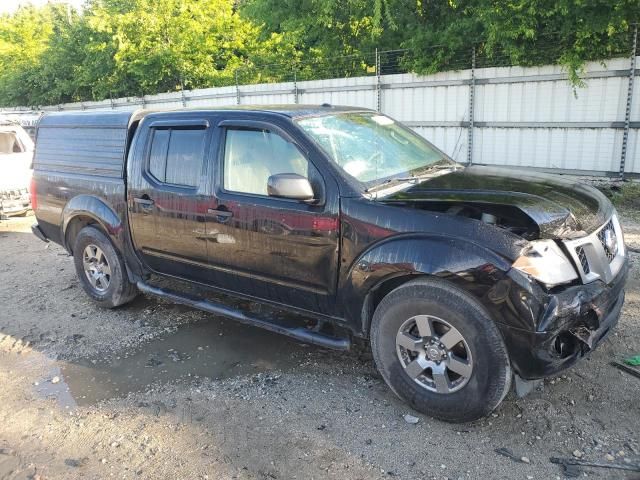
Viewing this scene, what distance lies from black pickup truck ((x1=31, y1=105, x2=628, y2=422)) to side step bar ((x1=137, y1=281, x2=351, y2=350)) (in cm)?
1

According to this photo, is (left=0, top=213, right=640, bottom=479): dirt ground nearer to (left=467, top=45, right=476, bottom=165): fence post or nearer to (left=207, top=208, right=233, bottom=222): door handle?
(left=207, top=208, right=233, bottom=222): door handle

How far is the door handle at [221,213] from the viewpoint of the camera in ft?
13.2

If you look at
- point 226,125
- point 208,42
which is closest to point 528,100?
point 226,125

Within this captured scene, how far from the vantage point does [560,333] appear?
2.91 metres

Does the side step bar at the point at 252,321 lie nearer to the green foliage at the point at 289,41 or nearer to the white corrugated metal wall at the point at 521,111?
the white corrugated metal wall at the point at 521,111

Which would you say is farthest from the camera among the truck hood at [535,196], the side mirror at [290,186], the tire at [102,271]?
the tire at [102,271]

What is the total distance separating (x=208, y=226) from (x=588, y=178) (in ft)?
27.7

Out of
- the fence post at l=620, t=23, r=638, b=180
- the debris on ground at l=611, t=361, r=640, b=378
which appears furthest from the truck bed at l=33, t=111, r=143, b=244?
the fence post at l=620, t=23, r=638, b=180

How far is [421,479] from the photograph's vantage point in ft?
9.12

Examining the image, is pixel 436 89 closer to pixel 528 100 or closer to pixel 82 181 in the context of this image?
pixel 528 100

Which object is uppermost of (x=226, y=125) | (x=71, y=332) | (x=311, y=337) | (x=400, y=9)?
(x=400, y=9)

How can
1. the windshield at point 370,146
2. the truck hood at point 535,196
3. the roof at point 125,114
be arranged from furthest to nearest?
the roof at point 125,114, the windshield at point 370,146, the truck hood at point 535,196

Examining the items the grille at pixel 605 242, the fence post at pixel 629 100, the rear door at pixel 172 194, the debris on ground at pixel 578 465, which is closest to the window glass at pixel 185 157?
the rear door at pixel 172 194

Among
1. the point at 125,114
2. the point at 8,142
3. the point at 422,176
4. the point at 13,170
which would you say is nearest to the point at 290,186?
the point at 422,176
